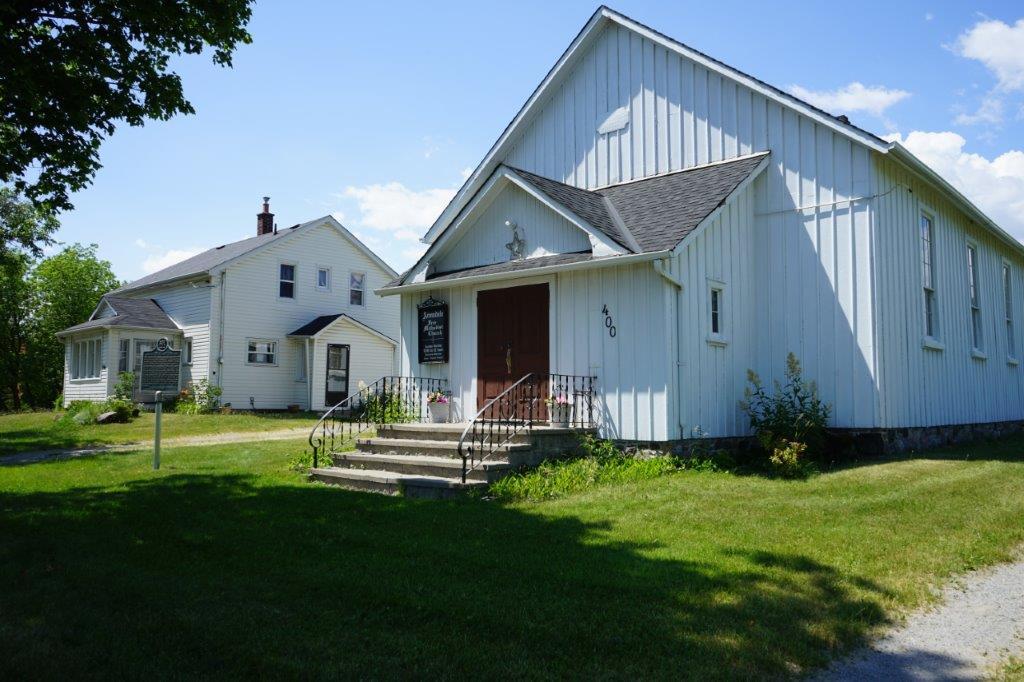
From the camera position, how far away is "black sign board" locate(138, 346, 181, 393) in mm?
13320

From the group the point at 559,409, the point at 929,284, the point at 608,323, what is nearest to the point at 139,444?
the point at 559,409

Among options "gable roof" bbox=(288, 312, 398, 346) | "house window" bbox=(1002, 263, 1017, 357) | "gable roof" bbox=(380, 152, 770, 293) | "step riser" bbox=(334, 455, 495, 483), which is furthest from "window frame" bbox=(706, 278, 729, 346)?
"gable roof" bbox=(288, 312, 398, 346)

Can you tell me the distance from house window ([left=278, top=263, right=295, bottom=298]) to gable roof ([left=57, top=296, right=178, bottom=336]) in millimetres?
3965

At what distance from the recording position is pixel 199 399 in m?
25.7

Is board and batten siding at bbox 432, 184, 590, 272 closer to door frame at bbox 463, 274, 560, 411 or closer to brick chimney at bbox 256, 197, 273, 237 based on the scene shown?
door frame at bbox 463, 274, 560, 411

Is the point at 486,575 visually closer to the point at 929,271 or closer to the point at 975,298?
the point at 929,271

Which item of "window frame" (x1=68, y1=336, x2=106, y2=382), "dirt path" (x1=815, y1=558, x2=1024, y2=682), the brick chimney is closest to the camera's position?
"dirt path" (x1=815, y1=558, x2=1024, y2=682)

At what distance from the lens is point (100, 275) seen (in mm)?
48688

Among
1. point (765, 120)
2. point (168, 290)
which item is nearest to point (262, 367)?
point (168, 290)

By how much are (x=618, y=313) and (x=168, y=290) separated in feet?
74.6

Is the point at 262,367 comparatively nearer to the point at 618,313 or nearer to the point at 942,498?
the point at 618,313

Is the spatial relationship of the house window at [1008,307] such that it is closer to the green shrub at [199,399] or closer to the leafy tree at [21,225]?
the green shrub at [199,399]

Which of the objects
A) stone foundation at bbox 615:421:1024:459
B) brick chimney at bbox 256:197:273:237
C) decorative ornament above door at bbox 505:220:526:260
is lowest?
stone foundation at bbox 615:421:1024:459

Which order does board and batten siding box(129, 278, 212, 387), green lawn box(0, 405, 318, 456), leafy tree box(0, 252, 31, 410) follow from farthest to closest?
leafy tree box(0, 252, 31, 410) < board and batten siding box(129, 278, 212, 387) < green lawn box(0, 405, 318, 456)
